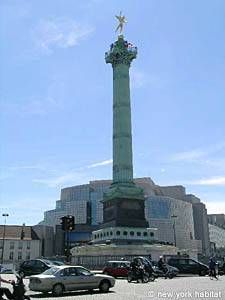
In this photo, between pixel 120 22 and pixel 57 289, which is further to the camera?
pixel 120 22

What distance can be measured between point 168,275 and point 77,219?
122 metres

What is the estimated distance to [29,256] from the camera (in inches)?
4606

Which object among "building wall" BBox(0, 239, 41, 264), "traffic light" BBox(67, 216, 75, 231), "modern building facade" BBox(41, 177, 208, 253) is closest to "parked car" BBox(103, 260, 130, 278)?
"traffic light" BBox(67, 216, 75, 231)

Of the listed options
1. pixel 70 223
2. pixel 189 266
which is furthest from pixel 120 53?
pixel 70 223

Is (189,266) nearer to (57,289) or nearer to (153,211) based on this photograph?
(57,289)

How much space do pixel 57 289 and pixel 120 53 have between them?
64.9 metres

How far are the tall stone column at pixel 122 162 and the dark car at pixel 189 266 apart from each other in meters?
32.6

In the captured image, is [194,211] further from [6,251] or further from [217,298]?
[217,298]

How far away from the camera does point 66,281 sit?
21.3 metres

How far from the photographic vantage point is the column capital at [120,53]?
266ft

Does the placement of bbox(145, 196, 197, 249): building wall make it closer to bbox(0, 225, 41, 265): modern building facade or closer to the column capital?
bbox(0, 225, 41, 265): modern building facade

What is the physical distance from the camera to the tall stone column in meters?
71.9

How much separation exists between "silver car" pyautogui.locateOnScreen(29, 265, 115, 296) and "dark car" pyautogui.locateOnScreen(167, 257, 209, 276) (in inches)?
617

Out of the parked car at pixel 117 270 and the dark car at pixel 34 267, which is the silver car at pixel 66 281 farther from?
the parked car at pixel 117 270
